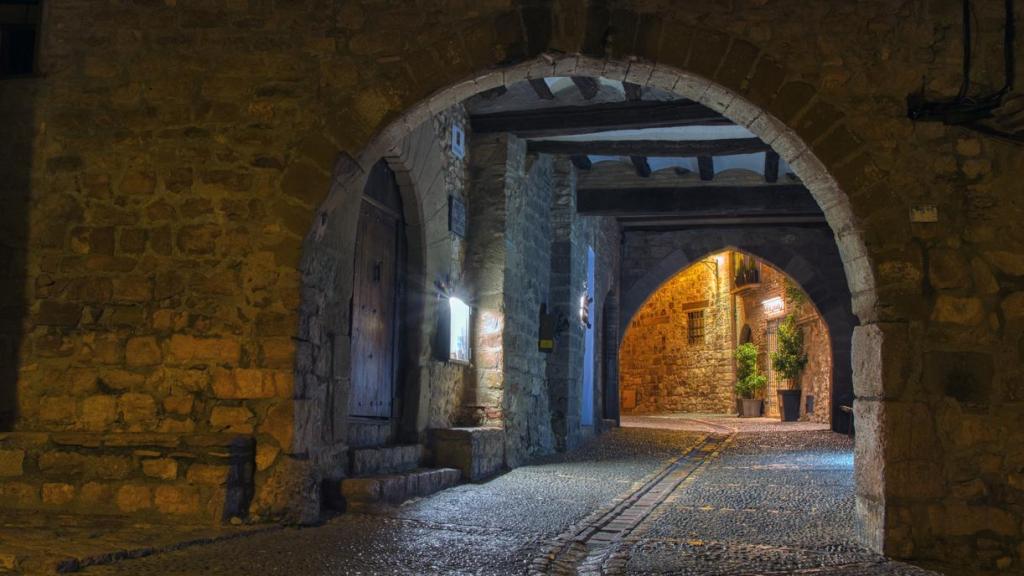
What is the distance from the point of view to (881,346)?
4195 mm

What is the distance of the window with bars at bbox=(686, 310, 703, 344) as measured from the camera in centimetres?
2372

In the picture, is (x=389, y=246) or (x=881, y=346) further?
(x=389, y=246)

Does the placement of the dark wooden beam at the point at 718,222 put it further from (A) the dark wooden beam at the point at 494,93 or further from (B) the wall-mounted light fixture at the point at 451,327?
(B) the wall-mounted light fixture at the point at 451,327

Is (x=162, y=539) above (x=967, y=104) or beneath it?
beneath

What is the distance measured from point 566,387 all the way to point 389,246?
12.0 feet

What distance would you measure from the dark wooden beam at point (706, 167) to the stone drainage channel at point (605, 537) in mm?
4012

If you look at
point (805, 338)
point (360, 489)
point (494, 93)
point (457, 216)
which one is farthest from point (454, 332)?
point (805, 338)

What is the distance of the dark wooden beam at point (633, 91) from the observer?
23.3ft

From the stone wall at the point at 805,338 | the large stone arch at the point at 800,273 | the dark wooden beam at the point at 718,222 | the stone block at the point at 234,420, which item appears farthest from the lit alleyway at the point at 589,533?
the stone wall at the point at 805,338

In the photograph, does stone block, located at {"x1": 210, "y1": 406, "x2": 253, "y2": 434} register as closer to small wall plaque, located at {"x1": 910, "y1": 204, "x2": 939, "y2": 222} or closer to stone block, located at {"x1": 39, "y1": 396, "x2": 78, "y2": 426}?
stone block, located at {"x1": 39, "y1": 396, "x2": 78, "y2": 426}

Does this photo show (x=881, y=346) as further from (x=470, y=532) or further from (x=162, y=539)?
(x=162, y=539)

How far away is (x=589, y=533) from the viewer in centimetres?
449

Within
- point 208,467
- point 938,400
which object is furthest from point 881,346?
point 208,467

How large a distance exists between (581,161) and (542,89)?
125 inches
